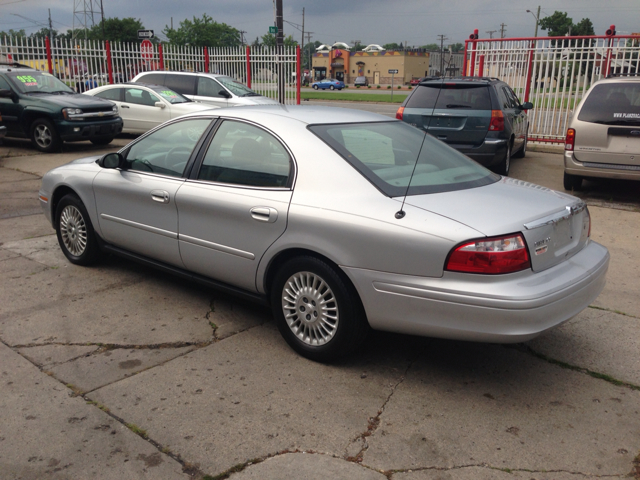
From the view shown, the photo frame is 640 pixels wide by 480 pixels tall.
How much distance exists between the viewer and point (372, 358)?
389 centimetres

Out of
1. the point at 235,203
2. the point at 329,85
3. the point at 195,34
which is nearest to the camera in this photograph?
the point at 235,203

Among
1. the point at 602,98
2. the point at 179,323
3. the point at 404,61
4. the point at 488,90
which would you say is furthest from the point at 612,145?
the point at 404,61

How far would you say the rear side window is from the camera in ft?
51.7

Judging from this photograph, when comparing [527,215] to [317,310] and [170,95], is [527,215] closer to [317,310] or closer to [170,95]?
[317,310]

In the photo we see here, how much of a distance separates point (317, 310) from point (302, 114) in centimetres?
150

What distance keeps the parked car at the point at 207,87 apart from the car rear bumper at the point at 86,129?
2.73 metres

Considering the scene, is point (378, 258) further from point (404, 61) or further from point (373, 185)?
point (404, 61)

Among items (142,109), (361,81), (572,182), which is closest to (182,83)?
(142,109)

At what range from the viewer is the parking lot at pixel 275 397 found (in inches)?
111

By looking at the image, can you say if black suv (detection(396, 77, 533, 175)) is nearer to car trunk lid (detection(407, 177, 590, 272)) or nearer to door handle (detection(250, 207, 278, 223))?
car trunk lid (detection(407, 177, 590, 272))

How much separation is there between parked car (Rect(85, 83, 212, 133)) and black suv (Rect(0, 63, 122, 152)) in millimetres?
1235

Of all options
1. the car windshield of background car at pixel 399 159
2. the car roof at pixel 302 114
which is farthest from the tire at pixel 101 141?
the car windshield of background car at pixel 399 159

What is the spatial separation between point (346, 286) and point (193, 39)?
6200 centimetres

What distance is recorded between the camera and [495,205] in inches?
137
